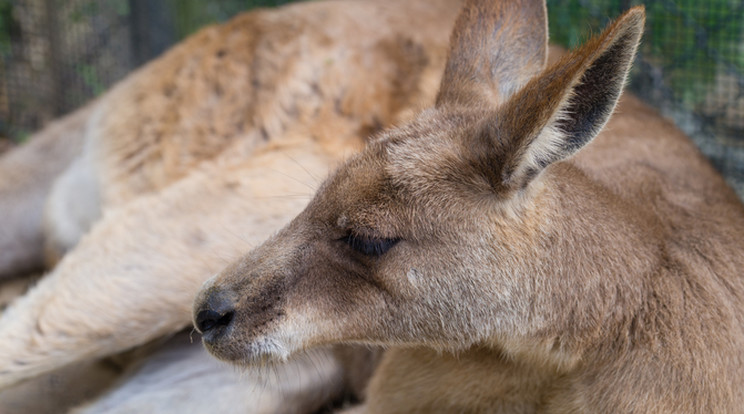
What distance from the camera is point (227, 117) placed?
12.2 ft

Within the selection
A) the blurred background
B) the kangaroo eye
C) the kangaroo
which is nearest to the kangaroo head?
the kangaroo eye

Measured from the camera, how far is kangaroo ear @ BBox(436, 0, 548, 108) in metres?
2.63

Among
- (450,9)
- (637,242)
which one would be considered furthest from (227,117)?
(637,242)

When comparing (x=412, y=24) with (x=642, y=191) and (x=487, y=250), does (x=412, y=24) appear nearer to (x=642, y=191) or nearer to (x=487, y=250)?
(x=642, y=191)

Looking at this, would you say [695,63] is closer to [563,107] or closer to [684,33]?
[684,33]

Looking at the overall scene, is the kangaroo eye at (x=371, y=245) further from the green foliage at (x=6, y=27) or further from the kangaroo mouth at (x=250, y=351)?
the green foliage at (x=6, y=27)

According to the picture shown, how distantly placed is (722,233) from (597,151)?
573 millimetres

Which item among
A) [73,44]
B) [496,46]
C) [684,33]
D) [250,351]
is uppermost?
[496,46]

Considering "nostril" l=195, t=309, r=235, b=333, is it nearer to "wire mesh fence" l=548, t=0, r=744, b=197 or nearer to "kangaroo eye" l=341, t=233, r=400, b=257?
"kangaroo eye" l=341, t=233, r=400, b=257

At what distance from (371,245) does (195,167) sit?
169 centimetres

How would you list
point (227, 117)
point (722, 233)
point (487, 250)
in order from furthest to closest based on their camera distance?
point (227, 117) < point (722, 233) < point (487, 250)

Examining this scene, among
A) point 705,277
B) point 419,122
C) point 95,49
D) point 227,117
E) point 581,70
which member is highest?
point 581,70

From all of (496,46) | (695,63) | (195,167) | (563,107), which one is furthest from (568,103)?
(695,63)

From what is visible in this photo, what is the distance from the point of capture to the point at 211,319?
2281 millimetres
